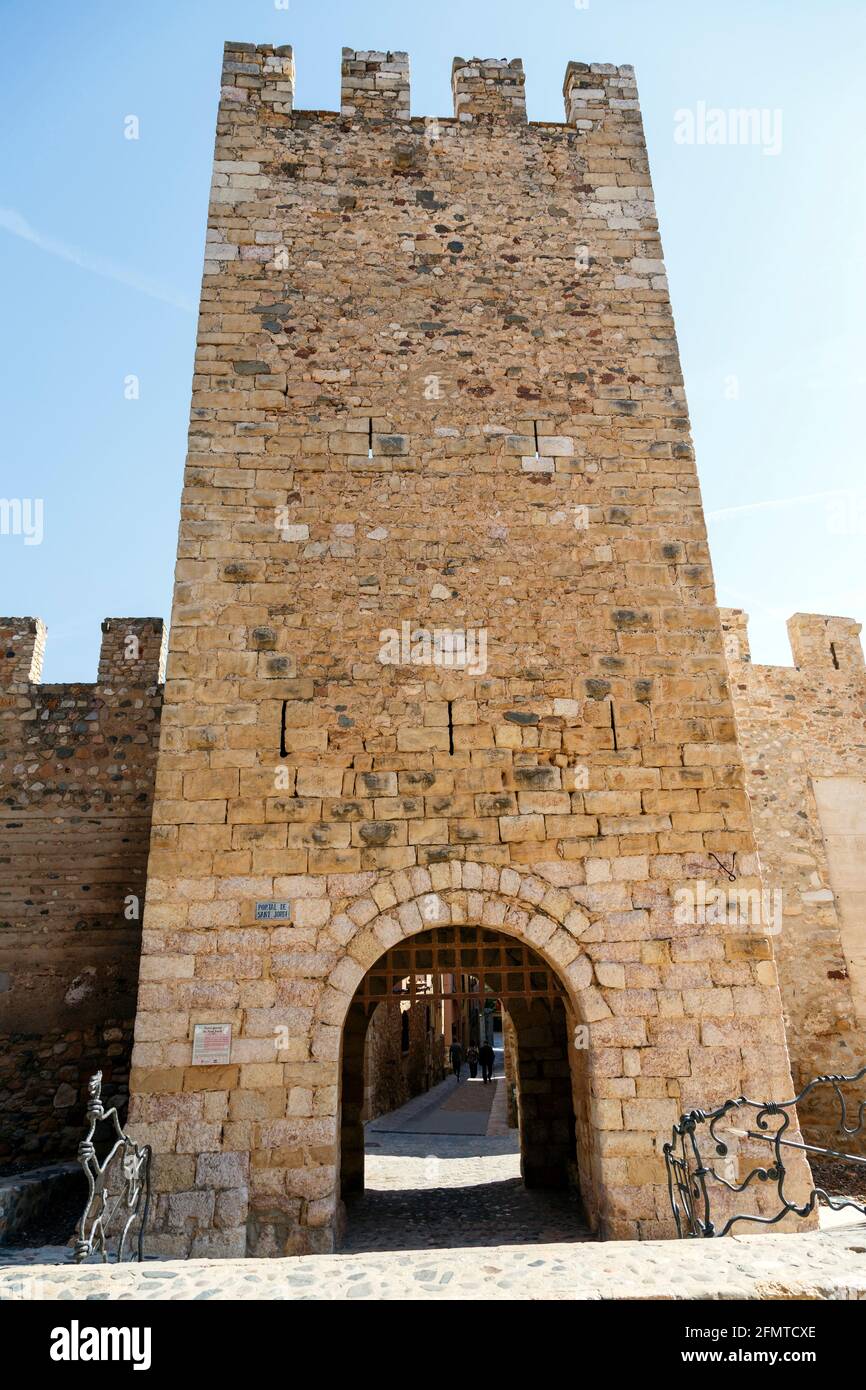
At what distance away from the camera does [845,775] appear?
395 inches

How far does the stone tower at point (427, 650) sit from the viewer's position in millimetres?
4902

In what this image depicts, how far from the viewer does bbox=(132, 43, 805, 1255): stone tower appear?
4.90 meters

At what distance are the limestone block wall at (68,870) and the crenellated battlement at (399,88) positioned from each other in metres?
5.48

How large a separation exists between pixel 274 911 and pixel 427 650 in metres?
2.09

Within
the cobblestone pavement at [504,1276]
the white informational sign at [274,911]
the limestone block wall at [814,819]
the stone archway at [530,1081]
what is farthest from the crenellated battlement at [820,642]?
the cobblestone pavement at [504,1276]

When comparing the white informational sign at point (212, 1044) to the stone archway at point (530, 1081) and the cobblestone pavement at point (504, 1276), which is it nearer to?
the cobblestone pavement at point (504, 1276)

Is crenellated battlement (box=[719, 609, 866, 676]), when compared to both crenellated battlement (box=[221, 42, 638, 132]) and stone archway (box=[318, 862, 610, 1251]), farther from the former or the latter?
stone archway (box=[318, 862, 610, 1251])

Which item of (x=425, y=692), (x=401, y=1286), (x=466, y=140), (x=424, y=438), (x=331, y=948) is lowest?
(x=401, y=1286)

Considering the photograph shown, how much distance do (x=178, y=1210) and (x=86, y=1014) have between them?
427 centimetres

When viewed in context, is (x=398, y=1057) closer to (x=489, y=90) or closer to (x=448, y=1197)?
(x=448, y=1197)

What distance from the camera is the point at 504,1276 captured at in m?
2.92
